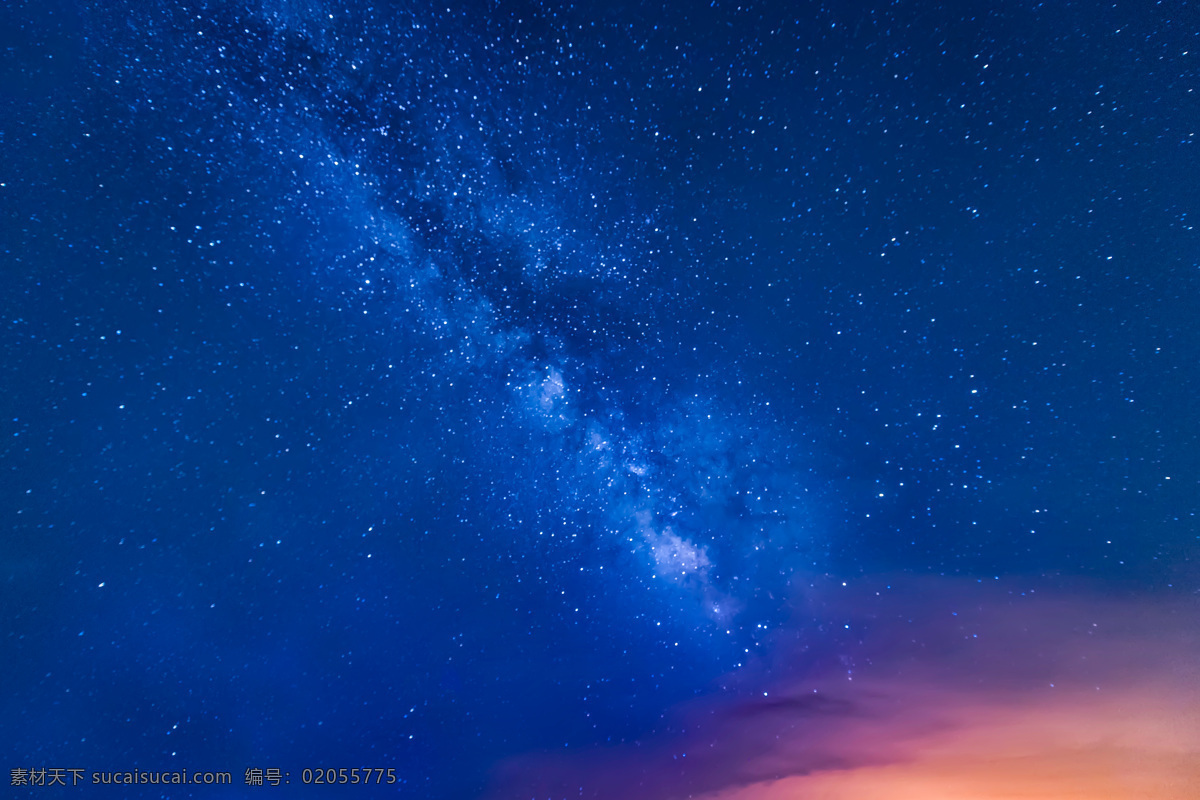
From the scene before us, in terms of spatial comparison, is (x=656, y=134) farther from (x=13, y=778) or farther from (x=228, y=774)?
(x=13, y=778)

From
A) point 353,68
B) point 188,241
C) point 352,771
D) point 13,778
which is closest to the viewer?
point 353,68

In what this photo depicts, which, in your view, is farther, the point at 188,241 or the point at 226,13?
the point at 188,241

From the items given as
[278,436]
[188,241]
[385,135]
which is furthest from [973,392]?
[188,241]

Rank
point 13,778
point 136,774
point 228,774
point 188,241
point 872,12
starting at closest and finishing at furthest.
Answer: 1. point 872,12
2. point 188,241
3. point 13,778
4. point 136,774
5. point 228,774

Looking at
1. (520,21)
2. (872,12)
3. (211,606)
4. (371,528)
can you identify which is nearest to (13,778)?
(211,606)

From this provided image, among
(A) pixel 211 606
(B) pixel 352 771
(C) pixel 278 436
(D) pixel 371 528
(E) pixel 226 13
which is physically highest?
(E) pixel 226 13

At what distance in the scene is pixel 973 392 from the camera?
441 cm

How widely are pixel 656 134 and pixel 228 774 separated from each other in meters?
7.13

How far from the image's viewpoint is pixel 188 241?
151 inches

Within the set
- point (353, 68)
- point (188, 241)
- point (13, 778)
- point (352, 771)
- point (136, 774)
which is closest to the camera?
point (353, 68)

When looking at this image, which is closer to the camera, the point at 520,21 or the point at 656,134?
the point at 520,21

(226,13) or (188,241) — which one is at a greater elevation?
(226,13)

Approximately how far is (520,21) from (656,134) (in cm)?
115

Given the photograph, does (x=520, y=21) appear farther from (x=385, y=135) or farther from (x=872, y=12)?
(x=872, y=12)
